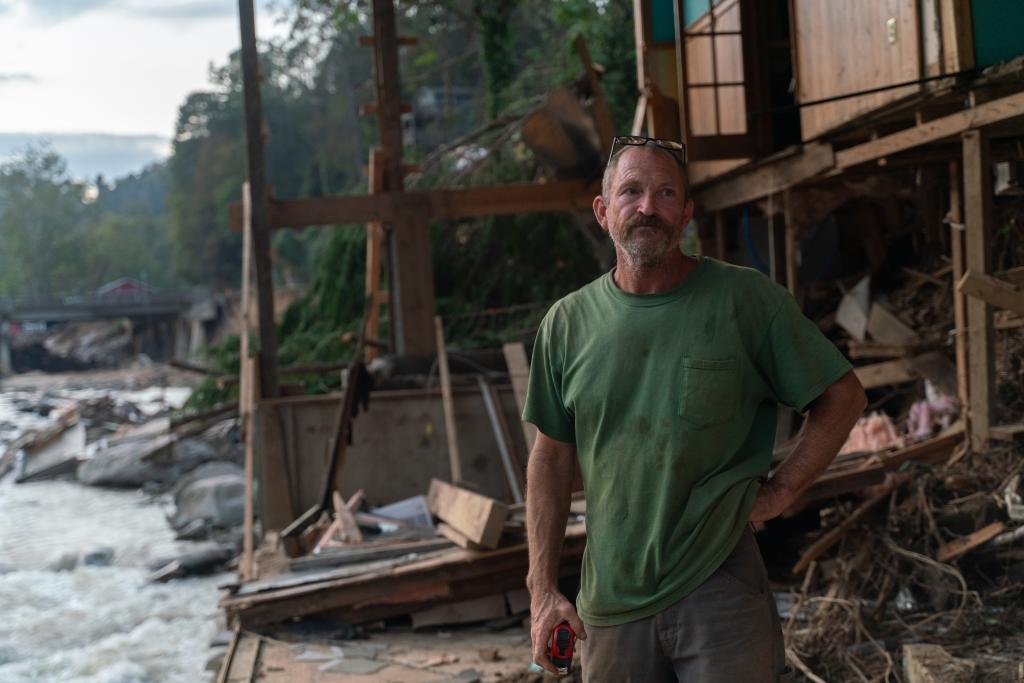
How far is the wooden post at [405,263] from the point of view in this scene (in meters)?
10.5

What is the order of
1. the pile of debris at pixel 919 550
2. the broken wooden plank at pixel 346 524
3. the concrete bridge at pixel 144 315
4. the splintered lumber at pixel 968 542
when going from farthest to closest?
the concrete bridge at pixel 144 315
the broken wooden plank at pixel 346 524
the splintered lumber at pixel 968 542
the pile of debris at pixel 919 550

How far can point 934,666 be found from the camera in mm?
4633

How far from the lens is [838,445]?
267cm

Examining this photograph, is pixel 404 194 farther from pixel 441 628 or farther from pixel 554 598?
pixel 554 598

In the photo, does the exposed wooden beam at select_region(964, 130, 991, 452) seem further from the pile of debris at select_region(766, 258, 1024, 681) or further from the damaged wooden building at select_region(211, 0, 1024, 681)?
the pile of debris at select_region(766, 258, 1024, 681)

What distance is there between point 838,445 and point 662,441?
430 millimetres

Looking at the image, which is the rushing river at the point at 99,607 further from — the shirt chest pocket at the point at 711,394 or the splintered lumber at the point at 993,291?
the shirt chest pocket at the point at 711,394

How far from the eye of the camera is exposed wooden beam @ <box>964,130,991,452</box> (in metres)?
6.10

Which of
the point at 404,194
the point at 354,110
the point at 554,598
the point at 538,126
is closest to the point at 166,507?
the point at 404,194

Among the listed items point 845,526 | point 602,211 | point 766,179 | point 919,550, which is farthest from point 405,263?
point 602,211

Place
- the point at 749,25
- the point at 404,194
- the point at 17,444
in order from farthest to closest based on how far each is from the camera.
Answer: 1. the point at 17,444
2. the point at 404,194
3. the point at 749,25

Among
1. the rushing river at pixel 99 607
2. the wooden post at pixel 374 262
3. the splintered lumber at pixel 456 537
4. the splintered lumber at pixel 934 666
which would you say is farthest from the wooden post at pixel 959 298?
the rushing river at pixel 99 607

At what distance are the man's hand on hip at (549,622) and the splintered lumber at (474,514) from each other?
422 centimetres

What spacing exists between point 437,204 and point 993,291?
5.95 metres
